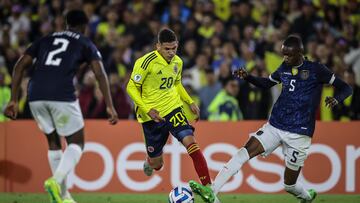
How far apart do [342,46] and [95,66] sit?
9.15 metres

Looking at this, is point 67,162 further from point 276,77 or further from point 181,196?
point 276,77

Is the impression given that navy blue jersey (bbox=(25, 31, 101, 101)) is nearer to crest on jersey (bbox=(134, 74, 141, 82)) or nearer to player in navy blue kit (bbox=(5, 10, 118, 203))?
player in navy blue kit (bbox=(5, 10, 118, 203))

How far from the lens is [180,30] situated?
18781mm

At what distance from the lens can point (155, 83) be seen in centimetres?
1148

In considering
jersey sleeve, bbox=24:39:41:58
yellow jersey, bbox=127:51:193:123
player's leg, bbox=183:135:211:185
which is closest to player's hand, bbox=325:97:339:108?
player's leg, bbox=183:135:211:185

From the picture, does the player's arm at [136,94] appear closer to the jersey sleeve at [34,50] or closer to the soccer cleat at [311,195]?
the jersey sleeve at [34,50]

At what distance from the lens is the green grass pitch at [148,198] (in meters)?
12.8

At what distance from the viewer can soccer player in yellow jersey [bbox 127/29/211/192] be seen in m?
11.2

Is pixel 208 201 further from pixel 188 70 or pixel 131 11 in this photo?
pixel 131 11

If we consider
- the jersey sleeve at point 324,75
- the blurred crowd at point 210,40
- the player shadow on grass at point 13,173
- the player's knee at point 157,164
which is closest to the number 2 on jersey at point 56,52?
the player's knee at point 157,164

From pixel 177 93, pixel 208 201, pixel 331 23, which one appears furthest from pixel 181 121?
pixel 331 23

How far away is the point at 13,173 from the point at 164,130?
158 inches

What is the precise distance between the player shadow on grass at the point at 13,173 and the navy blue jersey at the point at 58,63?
15.7ft

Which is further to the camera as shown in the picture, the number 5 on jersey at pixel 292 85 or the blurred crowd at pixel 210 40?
the blurred crowd at pixel 210 40
